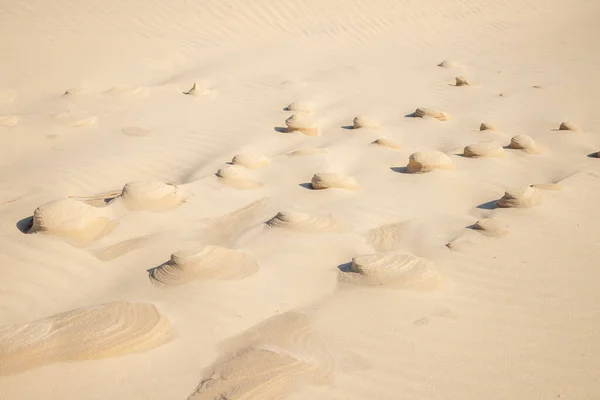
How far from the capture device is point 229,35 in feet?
31.0

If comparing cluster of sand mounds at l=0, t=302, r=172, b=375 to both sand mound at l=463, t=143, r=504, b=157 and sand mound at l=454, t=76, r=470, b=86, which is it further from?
sand mound at l=454, t=76, r=470, b=86

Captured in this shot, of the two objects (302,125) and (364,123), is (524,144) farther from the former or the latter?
(302,125)

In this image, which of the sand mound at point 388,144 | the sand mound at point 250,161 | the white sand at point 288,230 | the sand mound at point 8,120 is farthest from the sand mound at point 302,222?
the sand mound at point 8,120

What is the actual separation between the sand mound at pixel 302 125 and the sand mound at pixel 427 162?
4.78 ft

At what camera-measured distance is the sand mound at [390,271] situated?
2.76 metres

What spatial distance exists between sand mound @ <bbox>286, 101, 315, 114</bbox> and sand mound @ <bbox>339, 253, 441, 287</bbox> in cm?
368

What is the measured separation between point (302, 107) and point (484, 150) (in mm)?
2380

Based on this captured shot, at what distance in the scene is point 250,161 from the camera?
4598 mm

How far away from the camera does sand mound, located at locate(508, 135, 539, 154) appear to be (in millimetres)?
4967

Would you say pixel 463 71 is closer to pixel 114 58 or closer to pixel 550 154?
pixel 550 154

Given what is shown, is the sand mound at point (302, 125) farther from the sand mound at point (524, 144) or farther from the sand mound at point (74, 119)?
the sand mound at point (74, 119)

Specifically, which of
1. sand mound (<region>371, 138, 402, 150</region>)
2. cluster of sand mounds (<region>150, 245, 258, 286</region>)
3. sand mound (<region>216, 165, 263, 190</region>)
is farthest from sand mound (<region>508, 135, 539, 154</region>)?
cluster of sand mounds (<region>150, 245, 258, 286</region>)

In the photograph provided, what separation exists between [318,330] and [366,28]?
9.11 metres

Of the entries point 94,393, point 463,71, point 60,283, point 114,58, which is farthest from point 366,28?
point 94,393
